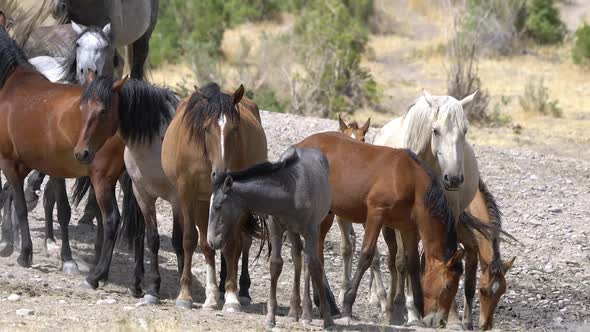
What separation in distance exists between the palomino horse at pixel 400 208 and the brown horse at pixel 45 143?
1.64 meters

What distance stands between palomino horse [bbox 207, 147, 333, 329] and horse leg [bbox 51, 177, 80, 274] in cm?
Answer: 237

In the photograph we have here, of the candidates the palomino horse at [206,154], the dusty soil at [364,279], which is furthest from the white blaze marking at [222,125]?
the dusty soil at [364,279]

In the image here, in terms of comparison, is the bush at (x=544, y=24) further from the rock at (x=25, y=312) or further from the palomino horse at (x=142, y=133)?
the rock at (x=25, y=312)

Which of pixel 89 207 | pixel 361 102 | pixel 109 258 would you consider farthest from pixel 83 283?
pixel 361 102

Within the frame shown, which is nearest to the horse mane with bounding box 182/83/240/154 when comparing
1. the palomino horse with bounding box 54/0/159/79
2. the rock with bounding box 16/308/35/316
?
the rock with bounding box 16/308/35/316

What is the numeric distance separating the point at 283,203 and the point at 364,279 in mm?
3482

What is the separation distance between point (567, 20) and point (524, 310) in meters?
21.6

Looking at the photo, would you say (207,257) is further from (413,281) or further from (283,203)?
(413,281)

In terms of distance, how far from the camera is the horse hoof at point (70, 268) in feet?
31.5

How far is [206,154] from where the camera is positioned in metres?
8.19

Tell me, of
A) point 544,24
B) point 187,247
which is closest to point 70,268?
point 187,247

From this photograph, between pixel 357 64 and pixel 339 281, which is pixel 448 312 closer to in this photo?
pixel 339 281

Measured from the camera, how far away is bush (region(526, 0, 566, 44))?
89.3 feet

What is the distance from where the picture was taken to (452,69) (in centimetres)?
2064
